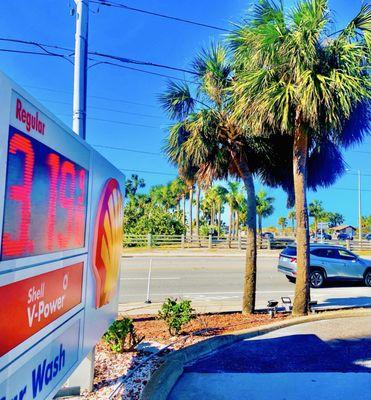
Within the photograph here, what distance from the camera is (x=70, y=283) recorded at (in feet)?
8.67

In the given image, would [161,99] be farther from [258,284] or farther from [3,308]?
[258,284]

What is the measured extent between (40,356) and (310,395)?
10.5 feet

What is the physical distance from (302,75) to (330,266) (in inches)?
366

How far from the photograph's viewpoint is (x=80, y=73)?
5.08 meters

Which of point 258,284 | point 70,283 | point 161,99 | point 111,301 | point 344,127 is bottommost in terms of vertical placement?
point 258,284

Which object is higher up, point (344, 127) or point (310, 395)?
point (344, 127)

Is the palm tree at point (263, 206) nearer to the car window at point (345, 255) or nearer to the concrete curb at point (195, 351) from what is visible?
the car window at point (345, 255)

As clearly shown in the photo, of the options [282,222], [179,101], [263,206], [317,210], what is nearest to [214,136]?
[179,101]

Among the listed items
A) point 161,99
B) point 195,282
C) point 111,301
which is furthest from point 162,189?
point 111,301

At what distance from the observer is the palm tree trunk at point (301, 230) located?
25.8 feet

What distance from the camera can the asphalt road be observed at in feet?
33.6

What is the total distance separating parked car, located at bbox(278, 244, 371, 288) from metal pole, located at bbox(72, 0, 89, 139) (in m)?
10.9

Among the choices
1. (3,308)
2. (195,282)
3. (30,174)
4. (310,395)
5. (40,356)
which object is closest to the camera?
(3,308)

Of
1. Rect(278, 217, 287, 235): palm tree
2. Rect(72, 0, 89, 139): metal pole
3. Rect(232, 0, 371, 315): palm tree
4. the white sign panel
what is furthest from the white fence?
Rect(278, 217, 287, 235): palm tree
